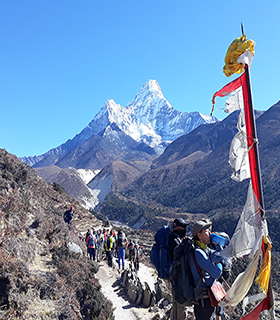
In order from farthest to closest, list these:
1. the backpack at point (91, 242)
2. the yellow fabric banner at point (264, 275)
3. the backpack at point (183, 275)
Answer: the backpack at point (91, 242) → the backpack at point (183, 275) → the yellow fabric banner at point (264, 275)

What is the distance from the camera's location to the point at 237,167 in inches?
129

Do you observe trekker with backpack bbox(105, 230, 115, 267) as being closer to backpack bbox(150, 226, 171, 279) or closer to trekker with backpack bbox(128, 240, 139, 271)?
trekker with backpack bbox(128, 240, 139, 271)

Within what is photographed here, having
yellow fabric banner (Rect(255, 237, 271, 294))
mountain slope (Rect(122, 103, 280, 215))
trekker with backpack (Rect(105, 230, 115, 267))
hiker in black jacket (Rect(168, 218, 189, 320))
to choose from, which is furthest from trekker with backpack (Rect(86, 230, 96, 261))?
mountain slope (Rect(122, 103, 280, 215))

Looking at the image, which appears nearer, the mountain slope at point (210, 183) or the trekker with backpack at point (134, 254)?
the trekker with backpack at point (134, 254)

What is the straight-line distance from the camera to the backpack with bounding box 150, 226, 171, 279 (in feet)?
11.3

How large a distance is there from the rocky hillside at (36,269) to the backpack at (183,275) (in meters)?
3.89

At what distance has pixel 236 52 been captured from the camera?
10.6 feet

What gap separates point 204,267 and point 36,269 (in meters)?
6.12

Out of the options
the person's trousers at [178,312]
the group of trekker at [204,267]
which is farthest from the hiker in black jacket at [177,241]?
the group of trekker at [204,267]

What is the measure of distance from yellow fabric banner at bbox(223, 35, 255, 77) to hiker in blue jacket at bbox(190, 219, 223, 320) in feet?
6.70

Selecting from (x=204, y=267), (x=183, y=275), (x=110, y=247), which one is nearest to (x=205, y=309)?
(x=183, y=275)

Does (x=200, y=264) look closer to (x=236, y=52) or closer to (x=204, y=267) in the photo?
(x=204, y=267)

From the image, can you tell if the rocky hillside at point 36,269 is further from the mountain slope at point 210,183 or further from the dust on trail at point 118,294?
the mountain slope at point 210,183

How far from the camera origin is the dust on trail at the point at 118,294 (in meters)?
6.94
